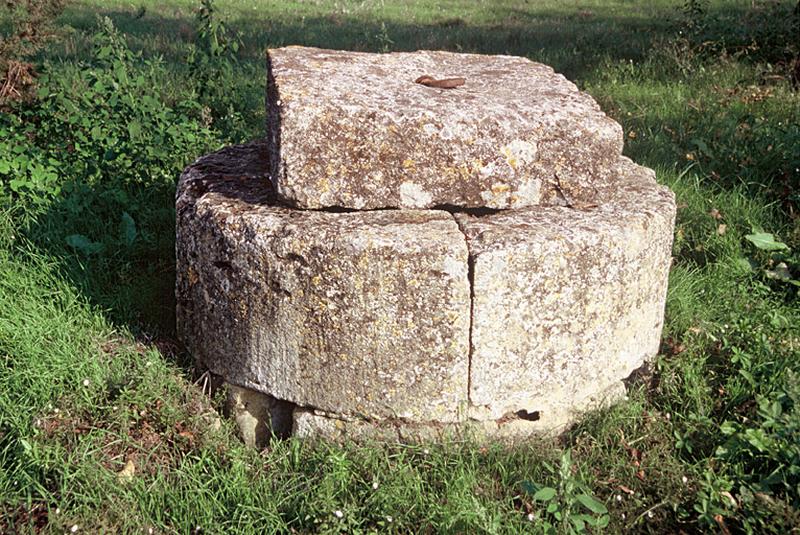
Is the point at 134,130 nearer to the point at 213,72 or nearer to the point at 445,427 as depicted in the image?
the point at 213,72

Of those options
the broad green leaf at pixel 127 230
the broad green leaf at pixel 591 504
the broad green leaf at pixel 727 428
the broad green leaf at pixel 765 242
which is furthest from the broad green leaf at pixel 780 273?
the broad green leaf at pixel 127 230

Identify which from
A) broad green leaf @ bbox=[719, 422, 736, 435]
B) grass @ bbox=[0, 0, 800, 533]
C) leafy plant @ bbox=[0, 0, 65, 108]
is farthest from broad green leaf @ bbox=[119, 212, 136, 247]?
broad green leaf @ bbox=[719, 422, 736, 435]

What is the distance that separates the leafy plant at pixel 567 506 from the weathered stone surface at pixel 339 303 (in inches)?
18.1

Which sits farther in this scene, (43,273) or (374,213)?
(43,273)

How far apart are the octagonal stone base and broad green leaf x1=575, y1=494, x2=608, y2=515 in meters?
0.49

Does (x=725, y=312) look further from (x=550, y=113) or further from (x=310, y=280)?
(x=310, y=280)

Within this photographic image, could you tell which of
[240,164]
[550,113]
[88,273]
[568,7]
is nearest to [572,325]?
[550,113]

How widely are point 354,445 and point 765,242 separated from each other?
2.61 metres

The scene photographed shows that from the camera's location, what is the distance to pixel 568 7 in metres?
13.3

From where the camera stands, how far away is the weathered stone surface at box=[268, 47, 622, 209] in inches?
119

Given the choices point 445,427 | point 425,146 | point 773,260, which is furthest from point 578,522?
point 773,260

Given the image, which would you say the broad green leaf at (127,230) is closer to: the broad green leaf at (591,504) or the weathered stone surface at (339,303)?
the weathered stone surface at (339,303)

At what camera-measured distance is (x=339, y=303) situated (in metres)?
2.92

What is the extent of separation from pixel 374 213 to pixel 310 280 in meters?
0.39
